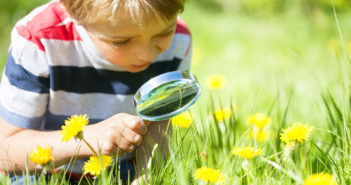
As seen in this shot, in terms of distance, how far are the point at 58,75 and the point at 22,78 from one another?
0.13 meters

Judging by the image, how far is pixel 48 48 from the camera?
4.84 feet

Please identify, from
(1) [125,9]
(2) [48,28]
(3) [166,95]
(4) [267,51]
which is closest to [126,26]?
(1) [125,9]

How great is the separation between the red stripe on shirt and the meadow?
52 centimetres

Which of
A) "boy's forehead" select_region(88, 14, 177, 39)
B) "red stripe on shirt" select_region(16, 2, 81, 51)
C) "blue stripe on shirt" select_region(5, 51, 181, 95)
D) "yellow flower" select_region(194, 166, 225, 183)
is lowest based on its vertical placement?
"yellow flower" select_region(194, 166, 225, 183)

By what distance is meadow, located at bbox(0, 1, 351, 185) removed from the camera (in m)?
1.21

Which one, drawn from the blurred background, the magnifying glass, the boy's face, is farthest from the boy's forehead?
the blurred background

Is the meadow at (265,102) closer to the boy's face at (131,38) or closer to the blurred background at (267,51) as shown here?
the blurred background at (267,51)

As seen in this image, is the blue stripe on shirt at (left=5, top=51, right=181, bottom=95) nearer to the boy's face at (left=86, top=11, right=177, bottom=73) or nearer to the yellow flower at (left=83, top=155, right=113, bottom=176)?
the boy's face at (left=86, top=11, right=177, bottom=73)

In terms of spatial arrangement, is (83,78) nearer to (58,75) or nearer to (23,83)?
(58,75)

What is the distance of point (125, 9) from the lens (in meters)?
1.22

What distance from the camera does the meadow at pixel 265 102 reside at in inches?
47.6

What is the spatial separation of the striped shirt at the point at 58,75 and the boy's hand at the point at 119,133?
0.34 meters

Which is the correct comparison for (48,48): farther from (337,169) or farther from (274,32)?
(274,32)

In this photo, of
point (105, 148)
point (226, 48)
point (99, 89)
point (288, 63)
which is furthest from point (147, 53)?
point (226, 48)
